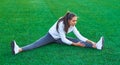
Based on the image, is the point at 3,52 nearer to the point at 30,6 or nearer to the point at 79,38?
the point at 79,38

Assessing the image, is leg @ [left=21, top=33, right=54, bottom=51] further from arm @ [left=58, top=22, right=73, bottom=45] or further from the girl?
arm @ [left=58, top=22, right=73, bottom=45]

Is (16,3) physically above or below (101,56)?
below

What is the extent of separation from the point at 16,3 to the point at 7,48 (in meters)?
6.74

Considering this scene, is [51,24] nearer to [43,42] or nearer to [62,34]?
[43,42]

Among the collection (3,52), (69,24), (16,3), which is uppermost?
(69,24)

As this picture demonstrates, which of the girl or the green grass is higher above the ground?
the girl

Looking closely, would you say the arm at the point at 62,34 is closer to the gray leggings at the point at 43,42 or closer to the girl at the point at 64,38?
the girl at the point at 64,38

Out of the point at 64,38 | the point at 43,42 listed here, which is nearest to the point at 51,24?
the point at 43,42

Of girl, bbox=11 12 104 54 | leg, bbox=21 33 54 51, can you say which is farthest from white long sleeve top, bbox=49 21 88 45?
leg, bbox=21 33 54 51

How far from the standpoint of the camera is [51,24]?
9109 mm

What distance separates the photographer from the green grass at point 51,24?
20.2 feet

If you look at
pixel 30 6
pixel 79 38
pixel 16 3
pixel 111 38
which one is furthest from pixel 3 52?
pixel 16 3

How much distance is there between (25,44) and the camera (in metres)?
7.11

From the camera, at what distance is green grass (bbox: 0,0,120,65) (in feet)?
20.2
